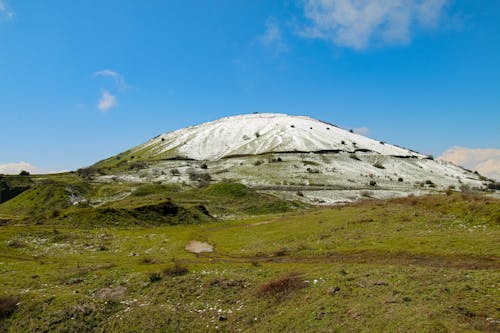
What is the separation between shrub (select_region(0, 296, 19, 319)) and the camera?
1054 inches

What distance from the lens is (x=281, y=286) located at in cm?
2520

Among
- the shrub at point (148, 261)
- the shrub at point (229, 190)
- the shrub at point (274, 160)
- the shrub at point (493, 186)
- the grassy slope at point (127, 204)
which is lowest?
the shrub at point (148, 261)

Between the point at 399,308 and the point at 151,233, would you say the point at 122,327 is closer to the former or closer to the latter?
the point at 399,308

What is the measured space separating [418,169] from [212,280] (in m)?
182

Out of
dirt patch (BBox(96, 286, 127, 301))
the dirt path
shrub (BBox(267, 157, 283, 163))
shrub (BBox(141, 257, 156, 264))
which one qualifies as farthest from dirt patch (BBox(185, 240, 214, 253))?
shrub (BBox(267, 157, 283, 163))

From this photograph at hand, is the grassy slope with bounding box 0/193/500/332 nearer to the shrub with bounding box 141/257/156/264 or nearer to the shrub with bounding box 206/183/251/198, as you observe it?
the shrub with bounding box 141/257/156/264

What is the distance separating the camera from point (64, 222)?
61.6m

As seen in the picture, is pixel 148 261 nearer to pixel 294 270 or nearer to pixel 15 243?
pixel 294 270

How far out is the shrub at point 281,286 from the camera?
2484 cm

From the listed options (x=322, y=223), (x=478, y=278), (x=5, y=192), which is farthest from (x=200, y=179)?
(x=478, y=278)

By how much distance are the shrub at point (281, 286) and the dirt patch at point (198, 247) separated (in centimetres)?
1883

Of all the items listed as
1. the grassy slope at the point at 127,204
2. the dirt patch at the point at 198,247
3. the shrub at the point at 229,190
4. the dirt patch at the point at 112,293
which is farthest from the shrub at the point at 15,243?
the shrub at the point at 229,190

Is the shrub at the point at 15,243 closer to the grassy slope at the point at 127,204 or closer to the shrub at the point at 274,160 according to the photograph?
the grassy slope at the point at 127,204

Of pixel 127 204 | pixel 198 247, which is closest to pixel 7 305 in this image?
pixel 198 247
